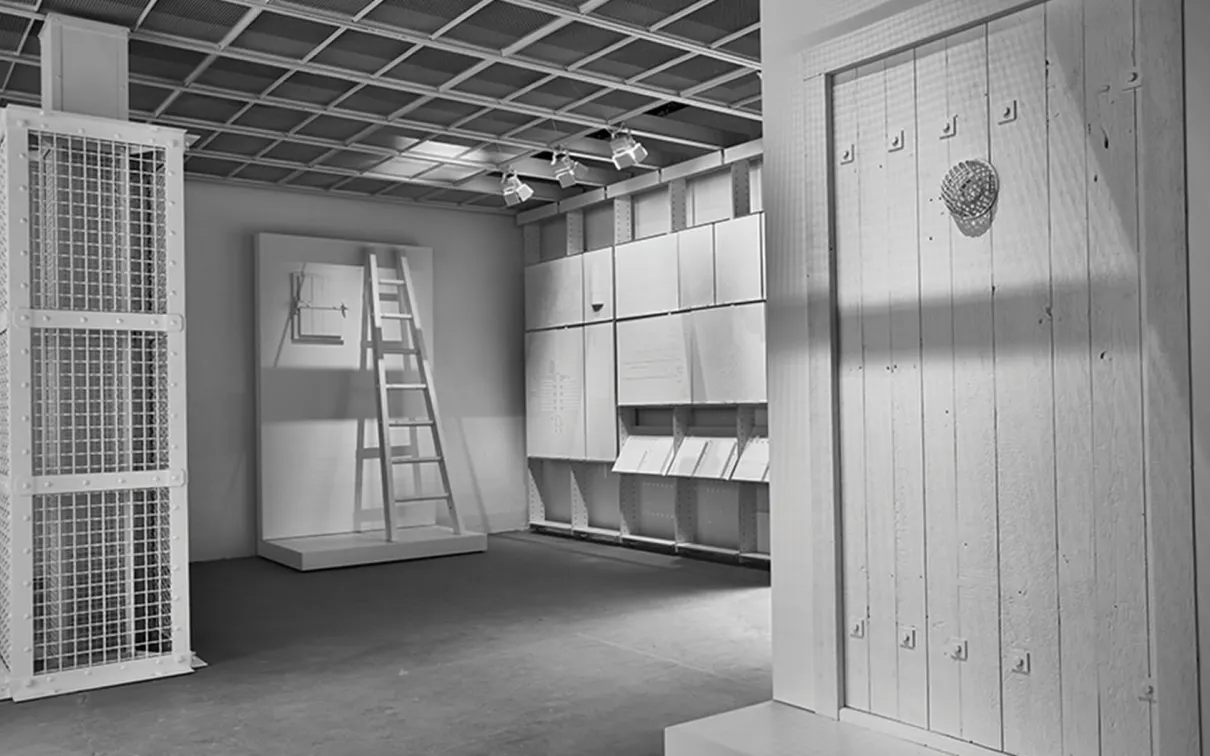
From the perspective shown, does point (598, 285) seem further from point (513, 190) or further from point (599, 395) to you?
point (513, 190)

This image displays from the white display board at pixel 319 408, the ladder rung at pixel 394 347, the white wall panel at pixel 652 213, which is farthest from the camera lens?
the ladder rung at pixel 394 347

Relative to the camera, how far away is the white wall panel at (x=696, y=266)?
25.1 ft

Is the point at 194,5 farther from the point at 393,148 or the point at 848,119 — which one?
the point at 848,119

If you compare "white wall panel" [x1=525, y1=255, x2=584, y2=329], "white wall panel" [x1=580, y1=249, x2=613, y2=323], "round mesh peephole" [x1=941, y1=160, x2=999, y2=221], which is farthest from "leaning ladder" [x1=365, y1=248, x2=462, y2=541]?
"round mesh peephole" [x1=941, y1=160, x2=999, y2=221]

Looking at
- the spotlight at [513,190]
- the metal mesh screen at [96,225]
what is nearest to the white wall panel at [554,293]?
the spotlight at [513,190]

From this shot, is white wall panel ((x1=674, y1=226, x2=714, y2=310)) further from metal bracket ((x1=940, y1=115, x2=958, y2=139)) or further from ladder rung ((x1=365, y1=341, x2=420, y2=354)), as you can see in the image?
metal bracket ((x1=940, y1=115, x2=958, y2=139))

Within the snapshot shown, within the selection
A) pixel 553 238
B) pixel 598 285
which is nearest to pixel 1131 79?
pixel 598 285

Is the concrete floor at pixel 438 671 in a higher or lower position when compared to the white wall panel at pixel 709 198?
lower

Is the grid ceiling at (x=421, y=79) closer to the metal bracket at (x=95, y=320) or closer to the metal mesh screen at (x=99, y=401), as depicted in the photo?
the metal bracket at (x=95, y=320)

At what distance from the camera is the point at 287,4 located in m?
4.87

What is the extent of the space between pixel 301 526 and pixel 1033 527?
693 cm

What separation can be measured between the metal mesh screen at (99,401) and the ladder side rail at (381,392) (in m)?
3.35

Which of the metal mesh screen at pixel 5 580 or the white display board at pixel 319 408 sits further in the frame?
the white display board at pixel 319 408

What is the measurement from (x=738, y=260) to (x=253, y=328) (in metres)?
4.14
